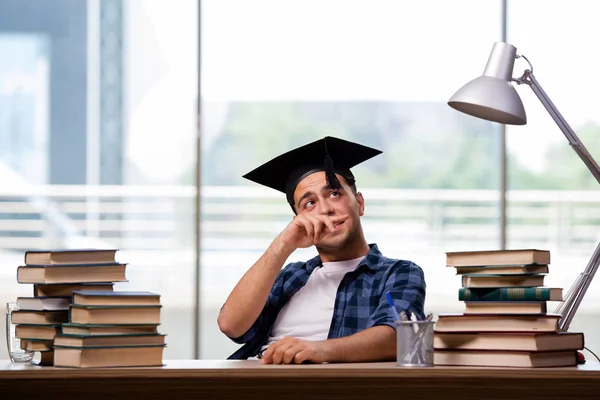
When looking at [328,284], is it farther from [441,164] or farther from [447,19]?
[447,19]

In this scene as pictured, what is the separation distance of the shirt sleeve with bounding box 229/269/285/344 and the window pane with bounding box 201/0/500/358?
1.58 metres

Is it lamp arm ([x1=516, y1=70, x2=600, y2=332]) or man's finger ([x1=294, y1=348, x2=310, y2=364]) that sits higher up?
lamp arm ([x1=516, y1=70, x2=600, y2=332])

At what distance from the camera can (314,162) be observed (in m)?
2.53

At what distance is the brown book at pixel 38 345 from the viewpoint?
1946 mm

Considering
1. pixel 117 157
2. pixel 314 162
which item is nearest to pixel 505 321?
pixel 314 162

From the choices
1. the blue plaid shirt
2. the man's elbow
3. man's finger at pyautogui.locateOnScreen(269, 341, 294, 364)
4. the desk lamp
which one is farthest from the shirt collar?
man's finger at pyautogui.locateOnScreen(269, 341, 294, 364)

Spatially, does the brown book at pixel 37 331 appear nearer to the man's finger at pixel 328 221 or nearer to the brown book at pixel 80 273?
the brown book at pixel 80 273

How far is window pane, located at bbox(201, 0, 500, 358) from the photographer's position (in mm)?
4227

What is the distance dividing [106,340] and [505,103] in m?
1.05

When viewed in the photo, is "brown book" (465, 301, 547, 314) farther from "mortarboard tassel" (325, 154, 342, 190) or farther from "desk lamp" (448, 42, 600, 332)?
"mortarboard tassel" (325, 154, 342, 190)

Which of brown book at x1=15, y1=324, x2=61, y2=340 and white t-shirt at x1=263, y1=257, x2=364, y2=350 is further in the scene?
white t-shirt at x1=263, y1=257, x2=364, y2=350
